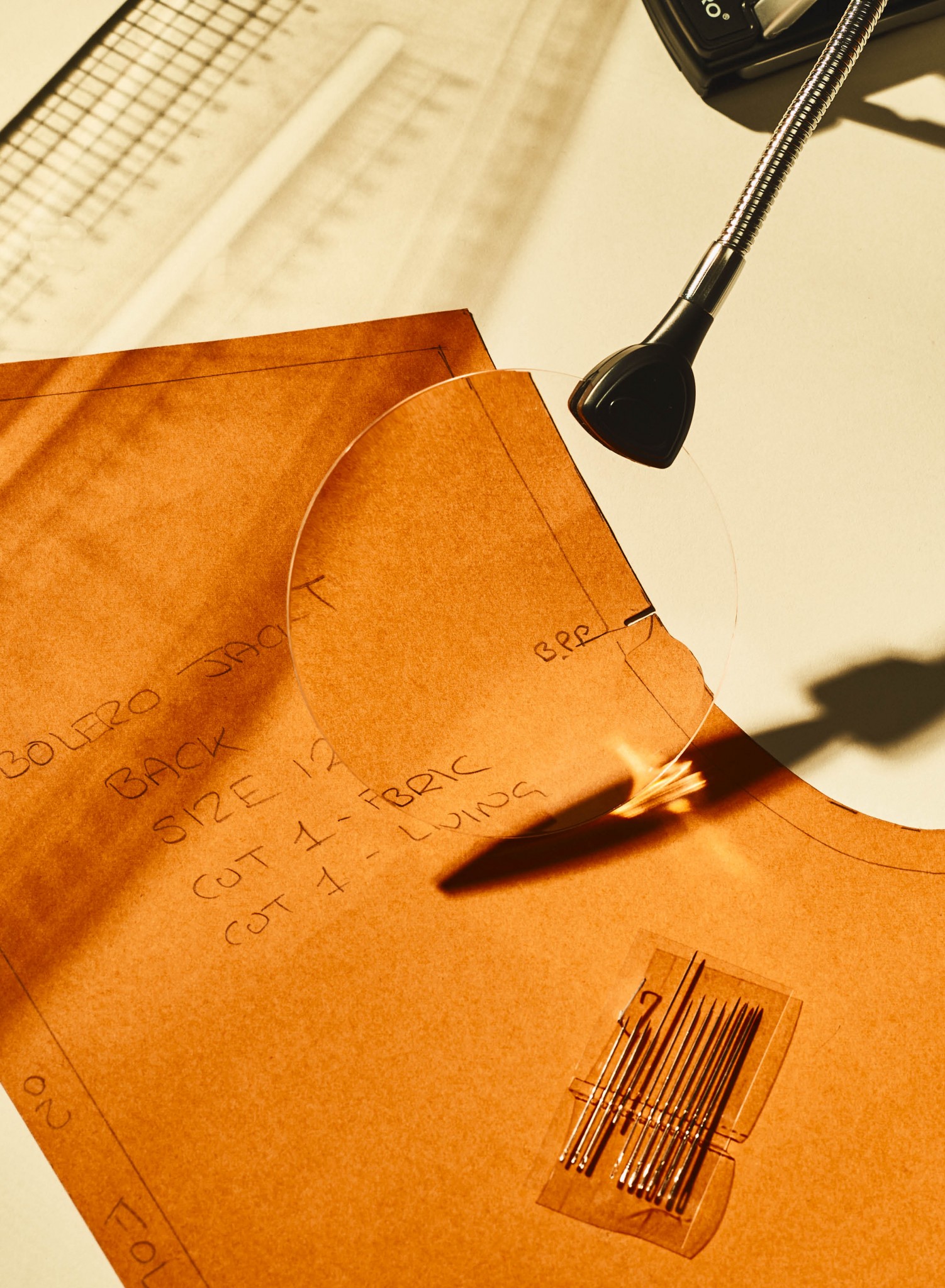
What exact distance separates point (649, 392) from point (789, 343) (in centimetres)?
26

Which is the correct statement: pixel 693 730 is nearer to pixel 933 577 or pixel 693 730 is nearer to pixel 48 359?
pixel 933 577

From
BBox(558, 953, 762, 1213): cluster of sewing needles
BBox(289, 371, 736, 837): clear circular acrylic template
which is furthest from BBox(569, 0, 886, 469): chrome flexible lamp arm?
BBox(558, 953, 762, 1213): cluster of sewing needles

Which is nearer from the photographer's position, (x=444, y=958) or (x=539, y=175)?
(x=444, y=958)

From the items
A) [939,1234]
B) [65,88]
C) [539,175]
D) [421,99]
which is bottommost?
[939,1234]

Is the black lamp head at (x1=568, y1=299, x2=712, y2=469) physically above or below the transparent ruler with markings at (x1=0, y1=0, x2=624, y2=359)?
below

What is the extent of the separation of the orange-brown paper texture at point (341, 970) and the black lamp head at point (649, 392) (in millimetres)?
217

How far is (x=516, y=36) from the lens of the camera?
0.68 m

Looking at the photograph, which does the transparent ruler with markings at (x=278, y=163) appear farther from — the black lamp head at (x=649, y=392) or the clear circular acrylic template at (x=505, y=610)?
the black lamp head at (x=649, y=392)

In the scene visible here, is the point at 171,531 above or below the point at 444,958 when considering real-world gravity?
above

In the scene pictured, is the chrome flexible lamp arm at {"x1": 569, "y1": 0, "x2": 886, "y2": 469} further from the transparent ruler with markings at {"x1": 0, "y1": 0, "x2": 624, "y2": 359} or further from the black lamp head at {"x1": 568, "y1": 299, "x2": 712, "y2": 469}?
the transparent ruler with markings at {"x1": 0, "y1": 0, "x2": 624, "y2": 359}

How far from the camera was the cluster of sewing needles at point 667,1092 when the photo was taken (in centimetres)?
49

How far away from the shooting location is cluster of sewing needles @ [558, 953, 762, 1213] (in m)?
0.49

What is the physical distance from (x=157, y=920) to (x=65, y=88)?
65cm

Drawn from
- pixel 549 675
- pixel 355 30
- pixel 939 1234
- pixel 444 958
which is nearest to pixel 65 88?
pixel 355 30
